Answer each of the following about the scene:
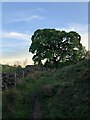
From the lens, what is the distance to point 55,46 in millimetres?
66312

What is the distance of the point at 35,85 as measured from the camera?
3097 centimetres

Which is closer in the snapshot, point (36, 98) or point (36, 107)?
point (36, 107)

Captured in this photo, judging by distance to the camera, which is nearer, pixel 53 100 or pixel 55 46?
pixel 53 100

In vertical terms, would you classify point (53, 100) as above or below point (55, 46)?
below

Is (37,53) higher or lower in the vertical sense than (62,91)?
higher

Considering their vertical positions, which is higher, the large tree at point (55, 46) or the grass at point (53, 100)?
the large tree at point (55, 46)

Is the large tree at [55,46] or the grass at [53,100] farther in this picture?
the large tree at [55,46]

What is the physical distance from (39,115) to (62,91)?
464cm

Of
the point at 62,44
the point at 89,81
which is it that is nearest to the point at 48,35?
the point at 62,44

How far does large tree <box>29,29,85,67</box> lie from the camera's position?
64.4 meters

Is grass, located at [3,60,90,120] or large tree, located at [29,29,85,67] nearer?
grass, located at [3,60,90,120]

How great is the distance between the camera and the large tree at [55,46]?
211 feet

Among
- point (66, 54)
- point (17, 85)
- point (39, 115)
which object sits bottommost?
point (39, 115)

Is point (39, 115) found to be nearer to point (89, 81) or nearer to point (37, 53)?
point (89, 81)
